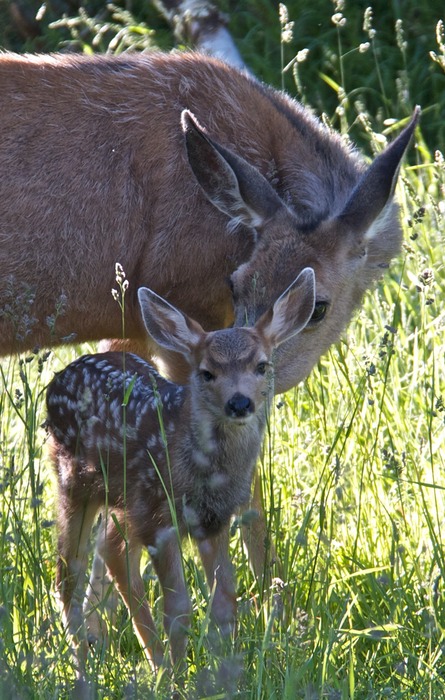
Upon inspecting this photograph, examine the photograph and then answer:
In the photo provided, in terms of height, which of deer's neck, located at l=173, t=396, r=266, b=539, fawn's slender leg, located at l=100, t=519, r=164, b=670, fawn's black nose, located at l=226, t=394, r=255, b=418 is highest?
fawn's black nose, located at l=226, t=394, r=255, b=418

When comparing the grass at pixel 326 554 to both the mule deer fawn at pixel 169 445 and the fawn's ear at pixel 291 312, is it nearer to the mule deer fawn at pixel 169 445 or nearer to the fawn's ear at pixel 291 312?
the mule deer fawn at pixel 169 445

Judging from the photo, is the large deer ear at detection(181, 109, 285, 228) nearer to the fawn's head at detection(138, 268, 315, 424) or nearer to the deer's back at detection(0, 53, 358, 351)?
the deer's back at detection(0, 53, 358, 351)

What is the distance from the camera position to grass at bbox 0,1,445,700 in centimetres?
374

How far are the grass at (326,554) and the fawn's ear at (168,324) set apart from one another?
1.41 feet

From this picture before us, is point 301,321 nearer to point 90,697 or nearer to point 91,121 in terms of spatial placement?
point 91,121

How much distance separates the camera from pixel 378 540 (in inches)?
200

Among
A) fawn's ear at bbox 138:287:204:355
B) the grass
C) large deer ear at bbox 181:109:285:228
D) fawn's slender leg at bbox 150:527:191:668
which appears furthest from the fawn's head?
large deer ear at bbox 181:109:285:228

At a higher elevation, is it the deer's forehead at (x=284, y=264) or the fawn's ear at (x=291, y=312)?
the deer's forehead at (x=284, y=264)

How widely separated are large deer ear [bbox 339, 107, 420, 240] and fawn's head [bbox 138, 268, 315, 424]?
729mm

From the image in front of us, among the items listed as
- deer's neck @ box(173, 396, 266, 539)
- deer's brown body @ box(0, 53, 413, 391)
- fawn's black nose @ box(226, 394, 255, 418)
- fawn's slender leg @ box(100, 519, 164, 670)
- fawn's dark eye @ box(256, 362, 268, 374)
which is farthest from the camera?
deer's brown body @ box(0, 53, 413, 391)

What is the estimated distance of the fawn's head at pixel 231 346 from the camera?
432 centimetres

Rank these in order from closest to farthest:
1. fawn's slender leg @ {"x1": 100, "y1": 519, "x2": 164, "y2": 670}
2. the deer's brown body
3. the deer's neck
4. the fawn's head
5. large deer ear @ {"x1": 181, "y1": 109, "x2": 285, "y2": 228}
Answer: the fawn's head, the deer's neck, fawn's slender leg @ {"x1": 100, "y1": 519, "x2": 164, "y2": 670}, large deer ear @ {"x1": 181, "y1": 109, "x2": 285, "y2": 228}, the deer's brown body

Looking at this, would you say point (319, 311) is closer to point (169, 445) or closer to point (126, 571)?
point (169, 445)

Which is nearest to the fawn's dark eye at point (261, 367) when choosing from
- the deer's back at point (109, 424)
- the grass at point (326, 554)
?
the grass at point (326, 554)
